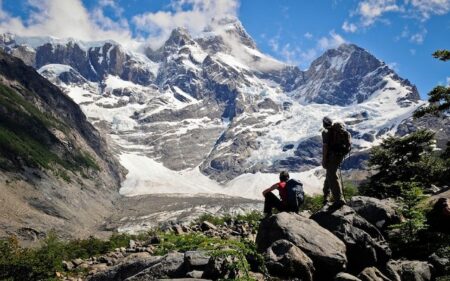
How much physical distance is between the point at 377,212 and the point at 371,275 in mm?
4381

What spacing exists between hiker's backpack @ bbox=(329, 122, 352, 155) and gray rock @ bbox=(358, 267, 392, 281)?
5.27m

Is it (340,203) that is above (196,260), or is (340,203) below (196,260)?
above

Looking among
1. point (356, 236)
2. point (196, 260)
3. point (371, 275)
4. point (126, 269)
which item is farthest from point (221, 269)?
point (356, 236)

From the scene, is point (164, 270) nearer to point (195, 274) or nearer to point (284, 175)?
point (195, 274)

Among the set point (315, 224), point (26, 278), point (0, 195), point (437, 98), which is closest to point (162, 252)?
point (315, 224)

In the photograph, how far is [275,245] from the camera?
14375 mm

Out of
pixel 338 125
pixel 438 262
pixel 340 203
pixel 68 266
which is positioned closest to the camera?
pixel 438 262

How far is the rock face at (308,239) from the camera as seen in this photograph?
14680 mm

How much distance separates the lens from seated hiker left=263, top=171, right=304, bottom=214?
1739cm

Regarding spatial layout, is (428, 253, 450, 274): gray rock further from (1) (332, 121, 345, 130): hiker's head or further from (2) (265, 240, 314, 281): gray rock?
Answer: (1) (332, 121, 345, 130): hiker's head

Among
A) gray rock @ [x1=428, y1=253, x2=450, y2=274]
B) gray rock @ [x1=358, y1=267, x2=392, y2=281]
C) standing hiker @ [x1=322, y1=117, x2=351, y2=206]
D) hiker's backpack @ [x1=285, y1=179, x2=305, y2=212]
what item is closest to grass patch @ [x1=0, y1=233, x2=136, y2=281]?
hiker's backpack @ [x1=285, y1=179, x2=305, y2=212]

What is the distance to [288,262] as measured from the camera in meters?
13.6

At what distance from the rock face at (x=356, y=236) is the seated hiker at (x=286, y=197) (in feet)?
3.15

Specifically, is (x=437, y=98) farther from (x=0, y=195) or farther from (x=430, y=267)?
(x=0, y=195)
